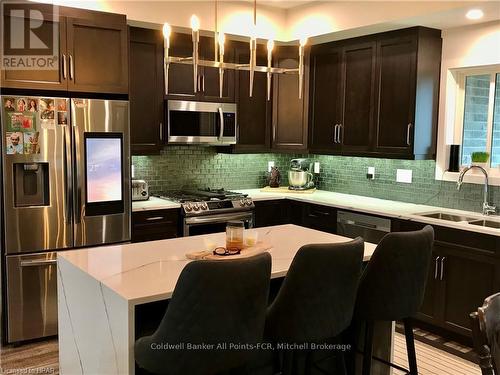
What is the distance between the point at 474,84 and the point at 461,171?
76 centimetres

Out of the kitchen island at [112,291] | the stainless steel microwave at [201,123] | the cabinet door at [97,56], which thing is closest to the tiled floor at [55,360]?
the kitchen island at [112,291]

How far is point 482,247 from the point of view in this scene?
365 cm

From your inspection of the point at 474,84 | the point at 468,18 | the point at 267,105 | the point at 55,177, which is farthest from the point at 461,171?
the point at 55,177

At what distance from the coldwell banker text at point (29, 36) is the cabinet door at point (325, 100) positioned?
2536mm

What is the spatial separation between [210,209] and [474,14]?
8.64 ft

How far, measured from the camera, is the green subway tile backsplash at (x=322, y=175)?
15.0ft

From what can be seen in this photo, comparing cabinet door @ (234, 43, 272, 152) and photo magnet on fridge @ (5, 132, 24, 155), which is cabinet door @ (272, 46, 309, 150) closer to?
cabinet door @ (234, 43, 272, 152)

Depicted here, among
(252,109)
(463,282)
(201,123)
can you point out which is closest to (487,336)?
(463,282)

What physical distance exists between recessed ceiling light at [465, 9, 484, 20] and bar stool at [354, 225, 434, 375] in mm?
2075

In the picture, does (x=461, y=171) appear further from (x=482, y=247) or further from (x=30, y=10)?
(x=30, y=10)

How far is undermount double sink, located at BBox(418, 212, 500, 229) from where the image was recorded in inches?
158

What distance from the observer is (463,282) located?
150 inches

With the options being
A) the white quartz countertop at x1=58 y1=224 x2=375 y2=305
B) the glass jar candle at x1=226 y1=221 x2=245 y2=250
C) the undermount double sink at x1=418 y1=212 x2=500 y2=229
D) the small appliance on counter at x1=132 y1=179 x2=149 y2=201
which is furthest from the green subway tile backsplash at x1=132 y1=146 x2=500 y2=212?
A: the glass jar candle at x1=226 y1=221 x2=245 y2=250

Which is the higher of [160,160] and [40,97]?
[40,97]
